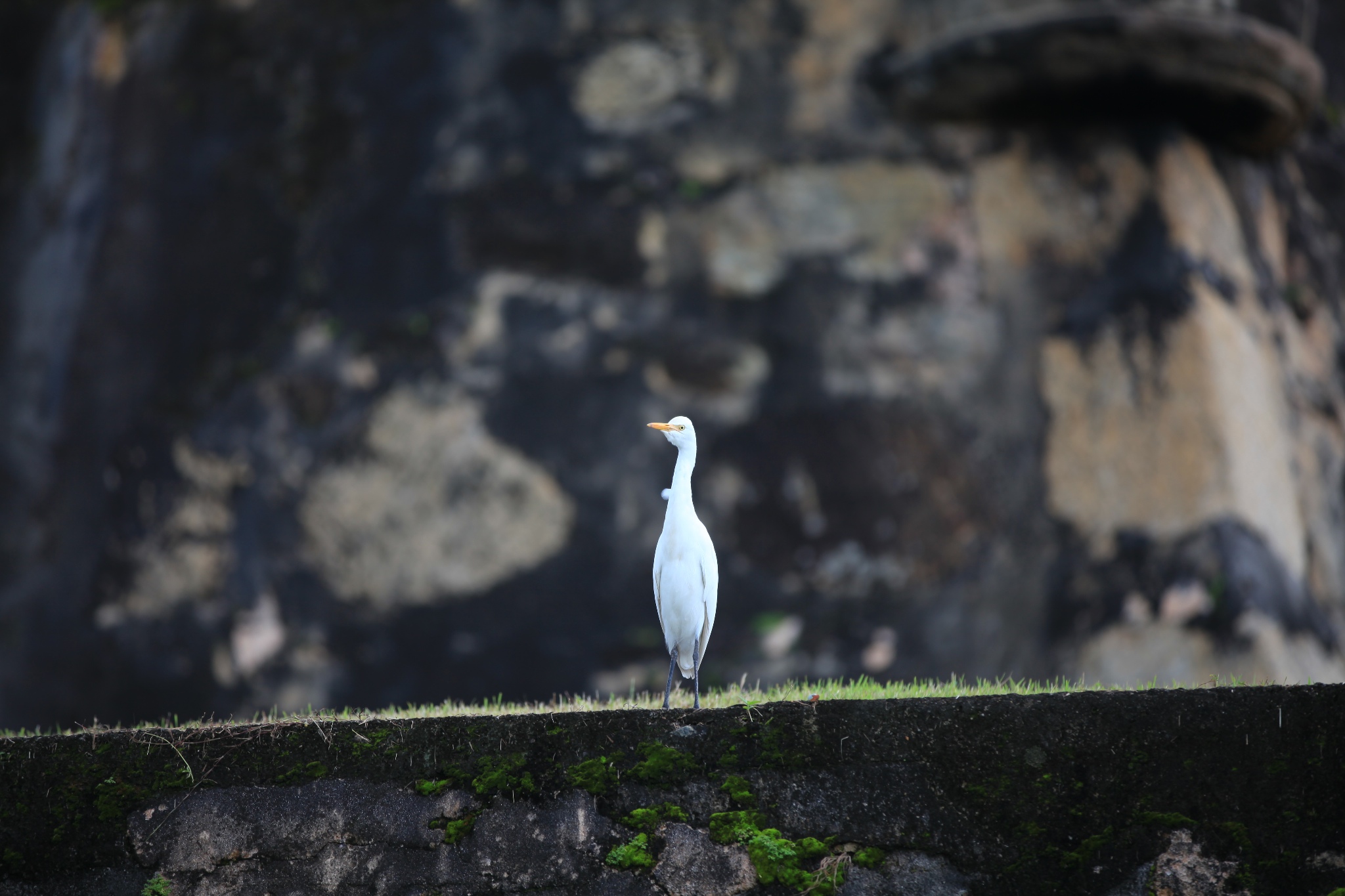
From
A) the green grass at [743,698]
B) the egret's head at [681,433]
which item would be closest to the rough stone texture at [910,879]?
the green grass at [743,698]

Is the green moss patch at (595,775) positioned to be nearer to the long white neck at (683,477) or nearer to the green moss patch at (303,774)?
the green moss patch at (303,774)

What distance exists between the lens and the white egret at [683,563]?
14.2 feet

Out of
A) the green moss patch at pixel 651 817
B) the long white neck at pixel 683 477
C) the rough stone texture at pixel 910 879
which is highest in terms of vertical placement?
the long white neck at pixel 683 477

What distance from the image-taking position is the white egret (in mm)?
4328

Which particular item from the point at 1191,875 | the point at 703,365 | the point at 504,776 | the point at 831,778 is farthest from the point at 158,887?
the point at 703,365

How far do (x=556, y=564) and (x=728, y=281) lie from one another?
2702mm

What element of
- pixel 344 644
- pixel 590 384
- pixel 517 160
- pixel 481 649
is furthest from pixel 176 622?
pixel 517 160

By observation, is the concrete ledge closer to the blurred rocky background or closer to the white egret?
the blurred rocky background

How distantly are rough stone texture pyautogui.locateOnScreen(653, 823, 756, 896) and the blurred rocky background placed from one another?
4.82 metres

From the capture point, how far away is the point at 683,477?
14.4 feet

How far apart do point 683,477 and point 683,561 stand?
1.08 feet

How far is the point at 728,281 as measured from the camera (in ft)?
30.2

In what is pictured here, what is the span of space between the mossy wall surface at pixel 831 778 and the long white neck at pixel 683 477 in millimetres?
962

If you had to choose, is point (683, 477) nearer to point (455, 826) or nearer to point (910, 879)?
point (455, 826)
